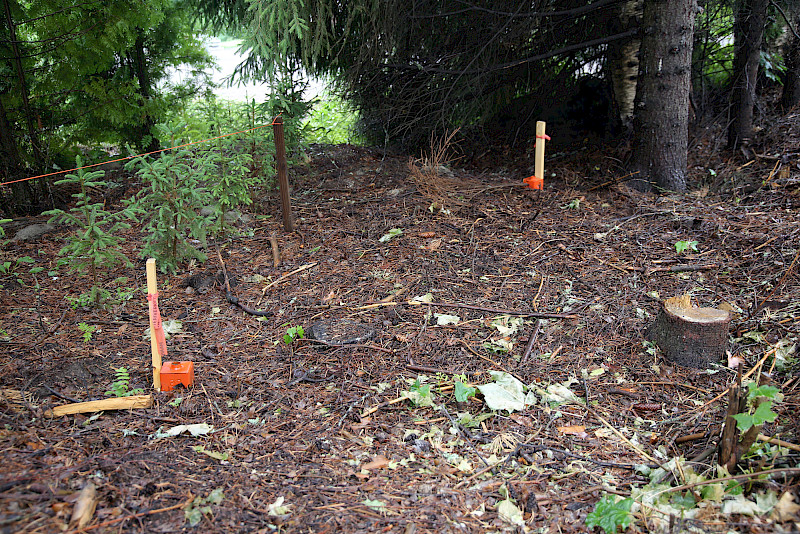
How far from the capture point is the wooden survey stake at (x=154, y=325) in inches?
121

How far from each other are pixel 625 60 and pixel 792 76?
1.84 meters

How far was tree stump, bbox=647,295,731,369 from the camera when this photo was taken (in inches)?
133

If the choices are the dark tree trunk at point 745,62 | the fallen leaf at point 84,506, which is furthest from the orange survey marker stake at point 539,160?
the fallen leaf at point 84,506

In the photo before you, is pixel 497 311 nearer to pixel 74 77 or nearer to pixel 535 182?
pixel 535 182

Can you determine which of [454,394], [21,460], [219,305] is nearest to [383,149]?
[219,305]

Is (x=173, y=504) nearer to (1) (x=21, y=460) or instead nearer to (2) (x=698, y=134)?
(1) (x=21, y=460)

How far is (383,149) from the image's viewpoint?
7613 millimetres

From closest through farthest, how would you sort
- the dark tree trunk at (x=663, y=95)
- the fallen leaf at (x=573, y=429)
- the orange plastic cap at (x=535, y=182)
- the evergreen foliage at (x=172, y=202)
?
the fallen leaf at (x=573, y=429)
the evergreen foliage at (x=172, y=202)
the dark tree trunk at (x=663, y=95)
the orange plastic cap at (x=535, y=182)

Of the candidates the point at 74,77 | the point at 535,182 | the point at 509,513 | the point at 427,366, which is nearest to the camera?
the point at 509,513

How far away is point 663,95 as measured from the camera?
5.45m

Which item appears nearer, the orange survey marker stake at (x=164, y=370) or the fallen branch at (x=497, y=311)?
the orange survey marker stake at (x=164, y=370)

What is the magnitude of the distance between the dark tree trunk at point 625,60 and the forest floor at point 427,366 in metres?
1.09

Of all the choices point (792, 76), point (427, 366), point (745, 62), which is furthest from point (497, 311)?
point (792, 76)

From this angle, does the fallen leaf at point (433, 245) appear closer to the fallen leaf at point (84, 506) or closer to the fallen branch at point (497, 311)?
the fallen branch at point (497, 311)
